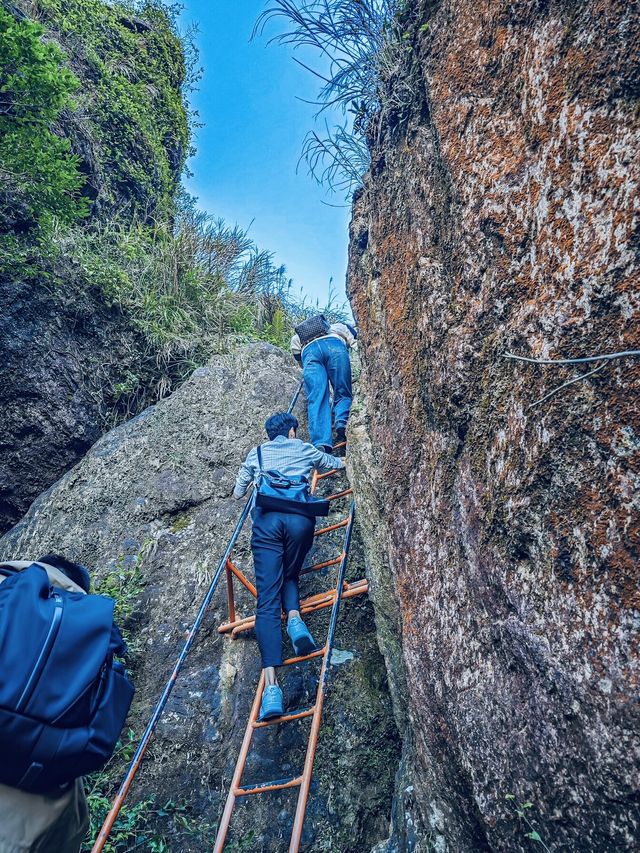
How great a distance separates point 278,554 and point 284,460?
718 millimetres

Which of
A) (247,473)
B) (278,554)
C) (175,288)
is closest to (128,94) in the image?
(175,288)

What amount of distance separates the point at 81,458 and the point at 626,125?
224 inches

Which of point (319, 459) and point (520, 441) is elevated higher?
point (520, 441)

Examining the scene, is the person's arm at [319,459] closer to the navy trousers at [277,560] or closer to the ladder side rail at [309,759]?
the navy trousers at [277,560]

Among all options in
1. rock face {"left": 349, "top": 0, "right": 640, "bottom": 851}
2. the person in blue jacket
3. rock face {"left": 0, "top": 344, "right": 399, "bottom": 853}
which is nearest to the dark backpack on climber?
rock face {"left": 0, "top": 344, "right": 399, "bottom": 853}

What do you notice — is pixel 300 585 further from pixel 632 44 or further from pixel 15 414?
pixel 632 44

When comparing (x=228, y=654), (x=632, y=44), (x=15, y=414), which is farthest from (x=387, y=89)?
(x=15, y=414)

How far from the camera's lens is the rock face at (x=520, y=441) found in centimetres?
138

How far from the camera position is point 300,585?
4332 millimetres

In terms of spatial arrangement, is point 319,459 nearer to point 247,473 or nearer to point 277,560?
point 247,473

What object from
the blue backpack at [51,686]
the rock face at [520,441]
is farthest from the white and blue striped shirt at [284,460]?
the blue backpack at [51,686]

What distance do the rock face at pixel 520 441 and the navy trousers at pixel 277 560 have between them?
40.5 inches

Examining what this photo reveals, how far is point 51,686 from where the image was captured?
176 centimetres

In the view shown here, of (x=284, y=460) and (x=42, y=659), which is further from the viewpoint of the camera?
(x=284, y=460)
